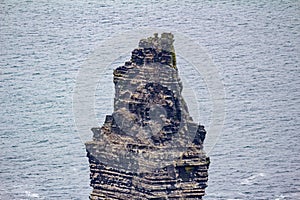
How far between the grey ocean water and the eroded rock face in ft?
115

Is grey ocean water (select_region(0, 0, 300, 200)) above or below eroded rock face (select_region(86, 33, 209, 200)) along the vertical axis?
below

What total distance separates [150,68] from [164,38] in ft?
3.85

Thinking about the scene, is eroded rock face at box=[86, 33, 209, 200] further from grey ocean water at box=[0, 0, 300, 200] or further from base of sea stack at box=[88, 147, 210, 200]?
grey ocean water at box=[0, 0, 300, 200]

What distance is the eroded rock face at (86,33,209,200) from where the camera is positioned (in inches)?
1564

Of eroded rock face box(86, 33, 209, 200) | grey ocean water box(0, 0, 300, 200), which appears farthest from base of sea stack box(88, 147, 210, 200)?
grey ocean water box(0, 0, 300, 200)

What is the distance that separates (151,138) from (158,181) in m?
1.20

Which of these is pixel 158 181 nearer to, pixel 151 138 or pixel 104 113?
pixel 151 138

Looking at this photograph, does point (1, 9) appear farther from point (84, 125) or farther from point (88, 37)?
point (84, 125)

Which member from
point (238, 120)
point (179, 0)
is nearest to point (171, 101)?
point (238, 120)

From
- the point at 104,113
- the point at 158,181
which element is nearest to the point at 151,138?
the point at 158,181

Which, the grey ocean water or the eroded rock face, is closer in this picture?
the eroded rock face

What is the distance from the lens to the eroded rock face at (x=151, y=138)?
39719mm

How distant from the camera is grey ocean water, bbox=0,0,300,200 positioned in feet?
266

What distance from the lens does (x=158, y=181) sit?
3981cm
